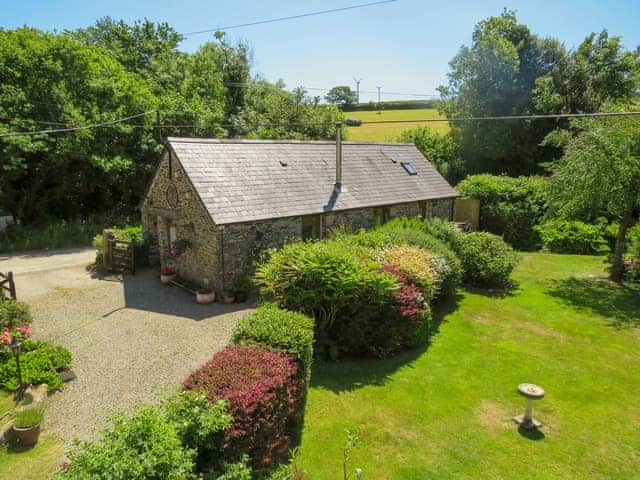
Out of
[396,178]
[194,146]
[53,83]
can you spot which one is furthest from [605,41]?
[53,83]

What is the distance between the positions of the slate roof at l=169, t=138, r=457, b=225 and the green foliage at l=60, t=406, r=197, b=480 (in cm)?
917

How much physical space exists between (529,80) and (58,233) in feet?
115

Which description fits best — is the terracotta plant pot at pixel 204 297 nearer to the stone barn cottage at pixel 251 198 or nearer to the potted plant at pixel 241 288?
the stone barn cottage at pixel 251 198

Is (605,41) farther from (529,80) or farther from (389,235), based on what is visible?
(389,235)

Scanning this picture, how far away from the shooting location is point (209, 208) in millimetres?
13695

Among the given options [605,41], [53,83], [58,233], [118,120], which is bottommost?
[58,233]

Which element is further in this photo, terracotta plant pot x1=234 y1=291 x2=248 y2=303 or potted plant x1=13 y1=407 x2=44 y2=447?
terracotta plant pot x1=234 y1=291 x2=248 y2=303

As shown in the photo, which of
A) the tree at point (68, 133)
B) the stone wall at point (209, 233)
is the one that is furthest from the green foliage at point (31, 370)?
the tree at point (68, 133)

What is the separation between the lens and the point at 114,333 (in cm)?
1177

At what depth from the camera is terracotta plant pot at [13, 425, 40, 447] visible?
6.96m

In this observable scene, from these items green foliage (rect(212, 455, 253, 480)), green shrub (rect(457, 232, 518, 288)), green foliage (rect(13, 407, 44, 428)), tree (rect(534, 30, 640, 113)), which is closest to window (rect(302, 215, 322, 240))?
green shrub (rect(457, 232, 518, 288))

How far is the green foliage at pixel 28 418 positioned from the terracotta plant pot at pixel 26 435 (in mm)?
62

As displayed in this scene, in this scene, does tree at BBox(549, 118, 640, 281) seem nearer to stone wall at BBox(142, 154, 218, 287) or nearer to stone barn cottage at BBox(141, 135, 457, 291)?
stone barn cottage at BBox(141, 135, 457, 291)

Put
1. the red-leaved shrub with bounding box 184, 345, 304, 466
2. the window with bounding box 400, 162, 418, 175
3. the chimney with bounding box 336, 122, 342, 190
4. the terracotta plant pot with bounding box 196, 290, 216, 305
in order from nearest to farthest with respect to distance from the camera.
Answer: the red-leaved shrub with bounding box 184, 345, 304, 466 → the terracotta plant pot with bounding box 196, 290, 216, 305 → the chimney with bounding box 336, 122, 342, 190 → the window with bounding box 400, 162, 418, 175
